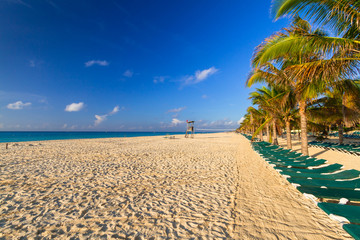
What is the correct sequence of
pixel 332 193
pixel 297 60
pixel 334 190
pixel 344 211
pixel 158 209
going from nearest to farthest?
pixel 344 211, pixel 332 193, pixel 334 190, pixel 158 209, pixel 297 60

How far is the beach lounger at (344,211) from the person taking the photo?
6.19 ft

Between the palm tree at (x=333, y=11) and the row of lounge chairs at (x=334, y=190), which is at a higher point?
the palm tree at (x=333, y=11)

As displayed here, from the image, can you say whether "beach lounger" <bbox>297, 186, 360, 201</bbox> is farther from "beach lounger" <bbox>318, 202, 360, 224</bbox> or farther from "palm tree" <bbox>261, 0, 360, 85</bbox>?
"palm tree" <bbox>261, 0, 360, 85</bbox>

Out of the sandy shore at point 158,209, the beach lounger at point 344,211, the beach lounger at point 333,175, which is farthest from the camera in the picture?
the beach lounger at point 333,175

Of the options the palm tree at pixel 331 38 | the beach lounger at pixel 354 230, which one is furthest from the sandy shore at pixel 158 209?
the palm tree at pixel 331 38

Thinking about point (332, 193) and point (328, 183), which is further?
point (328, 183)

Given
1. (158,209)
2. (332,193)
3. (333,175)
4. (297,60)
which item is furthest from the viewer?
(297,60)

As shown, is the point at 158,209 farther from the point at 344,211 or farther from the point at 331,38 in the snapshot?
the point at 331,38

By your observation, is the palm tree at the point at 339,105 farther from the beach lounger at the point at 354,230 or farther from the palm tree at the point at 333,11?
the beach lounger at the point at 354,230

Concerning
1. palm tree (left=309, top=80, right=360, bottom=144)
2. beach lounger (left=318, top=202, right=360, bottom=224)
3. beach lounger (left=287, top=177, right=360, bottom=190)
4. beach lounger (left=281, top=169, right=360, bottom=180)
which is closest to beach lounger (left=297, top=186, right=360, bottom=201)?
beach lounger (left=287, top=177, right=360, bottom=190)

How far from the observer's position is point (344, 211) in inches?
80.6

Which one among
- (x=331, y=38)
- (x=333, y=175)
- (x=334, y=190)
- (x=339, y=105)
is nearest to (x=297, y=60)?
(x=331, y=38)

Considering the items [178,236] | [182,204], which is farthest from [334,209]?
[182,204]

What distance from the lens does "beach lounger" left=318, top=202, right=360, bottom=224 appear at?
1.89m
